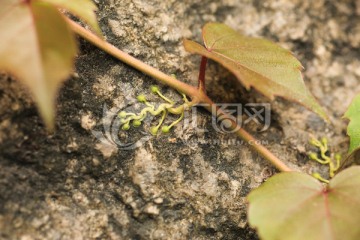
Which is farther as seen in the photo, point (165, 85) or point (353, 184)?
point (165, 85)

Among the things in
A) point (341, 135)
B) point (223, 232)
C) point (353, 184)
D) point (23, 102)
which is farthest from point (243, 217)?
point (23, 102)

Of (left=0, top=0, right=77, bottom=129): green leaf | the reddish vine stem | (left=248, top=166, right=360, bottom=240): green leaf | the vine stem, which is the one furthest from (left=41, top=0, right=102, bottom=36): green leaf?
(left=248, top=166, right=360, bottom=240): green leaf

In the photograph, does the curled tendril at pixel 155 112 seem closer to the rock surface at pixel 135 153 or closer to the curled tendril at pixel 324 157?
the rock surface at pixel 135 153

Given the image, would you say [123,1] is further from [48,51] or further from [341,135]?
[341,135]

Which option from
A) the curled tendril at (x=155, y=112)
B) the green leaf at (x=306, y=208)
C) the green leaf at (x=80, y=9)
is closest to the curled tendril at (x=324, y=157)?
the green leaf at (x=306, y=208)

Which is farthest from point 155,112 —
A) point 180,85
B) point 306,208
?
point 306,208

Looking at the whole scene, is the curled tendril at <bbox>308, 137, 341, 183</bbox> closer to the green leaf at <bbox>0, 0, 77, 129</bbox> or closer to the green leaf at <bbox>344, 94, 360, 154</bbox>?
the green leaf at <bbox>344, 94, 360, 154</bbox>
